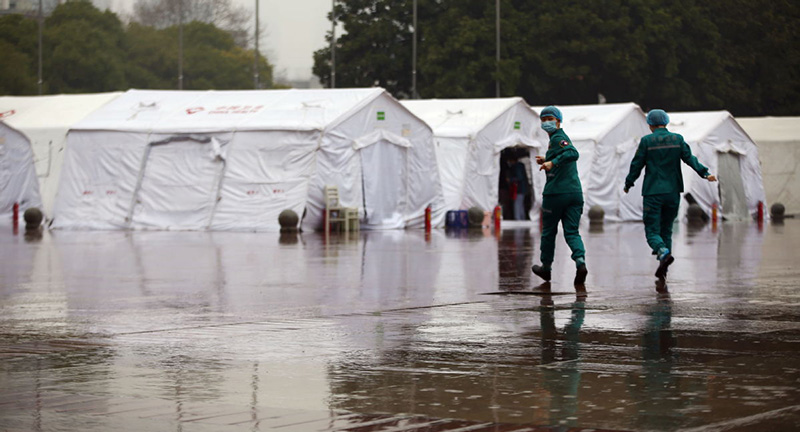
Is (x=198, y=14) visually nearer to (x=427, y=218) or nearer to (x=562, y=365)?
(x=427, y=218)

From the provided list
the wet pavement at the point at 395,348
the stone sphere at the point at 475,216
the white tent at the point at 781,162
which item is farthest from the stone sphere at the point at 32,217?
the white tent at the point at 781,162

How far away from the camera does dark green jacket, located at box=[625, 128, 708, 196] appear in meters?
14.6

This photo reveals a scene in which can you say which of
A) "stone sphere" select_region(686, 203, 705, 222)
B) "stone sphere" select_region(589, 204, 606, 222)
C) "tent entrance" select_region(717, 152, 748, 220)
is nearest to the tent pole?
"stone sphere" select_region(589, 204, 606, 222)

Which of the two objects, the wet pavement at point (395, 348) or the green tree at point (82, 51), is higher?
the green tree at point (82, 51)

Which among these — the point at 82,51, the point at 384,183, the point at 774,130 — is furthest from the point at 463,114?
the point at 82,51

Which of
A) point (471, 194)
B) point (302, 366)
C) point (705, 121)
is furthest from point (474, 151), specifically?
point (302, 366)

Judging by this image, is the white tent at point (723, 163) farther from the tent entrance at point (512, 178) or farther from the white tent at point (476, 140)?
the white tent at point (476, 140)

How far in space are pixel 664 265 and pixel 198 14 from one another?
6847 centimetres

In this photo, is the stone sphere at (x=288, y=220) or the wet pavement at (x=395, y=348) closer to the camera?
the wet pavement at (x=395, y=348)

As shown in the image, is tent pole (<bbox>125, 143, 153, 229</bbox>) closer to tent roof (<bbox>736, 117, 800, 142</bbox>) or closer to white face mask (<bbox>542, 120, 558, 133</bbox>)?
white face mask (<bbox>542, 120, 558, 133</bbox>)

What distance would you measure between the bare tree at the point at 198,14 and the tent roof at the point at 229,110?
43.8m

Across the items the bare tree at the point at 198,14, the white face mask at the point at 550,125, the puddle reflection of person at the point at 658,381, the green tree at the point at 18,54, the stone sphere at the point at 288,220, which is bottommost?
the puddle reflection of person at the point at 658,381

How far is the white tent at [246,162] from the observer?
31.4 metres

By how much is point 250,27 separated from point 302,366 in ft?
239
